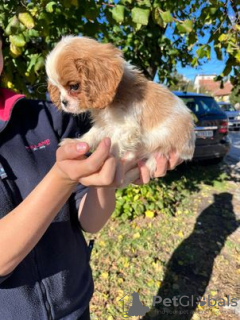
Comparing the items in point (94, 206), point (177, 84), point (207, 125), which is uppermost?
point (94, 206)

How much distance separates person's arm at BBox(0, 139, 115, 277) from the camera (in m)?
1.10

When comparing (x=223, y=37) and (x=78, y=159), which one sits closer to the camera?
(x=78, y=159)

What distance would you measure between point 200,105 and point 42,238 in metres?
7.02

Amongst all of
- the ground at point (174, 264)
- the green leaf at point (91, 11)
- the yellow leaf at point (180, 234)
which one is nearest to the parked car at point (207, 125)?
the ground at point (174, 264)

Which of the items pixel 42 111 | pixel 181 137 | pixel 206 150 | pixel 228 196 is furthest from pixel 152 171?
pixel 206 150

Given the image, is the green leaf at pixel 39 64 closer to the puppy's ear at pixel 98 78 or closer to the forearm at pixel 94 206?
the puppy's ear at pixel 98 78

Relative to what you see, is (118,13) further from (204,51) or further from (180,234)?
(180,234)

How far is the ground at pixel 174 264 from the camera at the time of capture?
3.51 metres

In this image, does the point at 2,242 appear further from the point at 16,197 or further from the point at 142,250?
the point at 142,250

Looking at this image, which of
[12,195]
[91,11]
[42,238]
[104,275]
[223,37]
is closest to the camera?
[12,195]

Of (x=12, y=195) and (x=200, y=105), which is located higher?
(x=12, y=195)

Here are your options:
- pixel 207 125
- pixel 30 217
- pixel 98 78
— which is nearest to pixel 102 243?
pixel 98 78

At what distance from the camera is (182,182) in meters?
6.83

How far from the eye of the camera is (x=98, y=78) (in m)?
1.69
